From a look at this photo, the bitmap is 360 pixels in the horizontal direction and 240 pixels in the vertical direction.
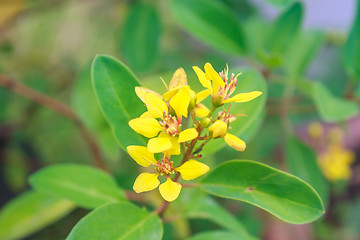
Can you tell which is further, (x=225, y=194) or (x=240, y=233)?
(x=240, y=233)

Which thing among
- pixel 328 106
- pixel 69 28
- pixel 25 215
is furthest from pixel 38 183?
pixel 69 28

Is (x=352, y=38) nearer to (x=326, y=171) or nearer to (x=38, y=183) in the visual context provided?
(x=326, y=171)

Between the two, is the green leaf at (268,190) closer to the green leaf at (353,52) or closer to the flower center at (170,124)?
the flower center at (170,124)

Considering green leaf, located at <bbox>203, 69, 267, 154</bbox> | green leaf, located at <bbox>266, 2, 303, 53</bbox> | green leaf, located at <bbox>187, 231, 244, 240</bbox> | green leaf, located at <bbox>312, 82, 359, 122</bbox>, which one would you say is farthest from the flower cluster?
green leaf, located at <bbox>266, 2, 303, 53</bbox>

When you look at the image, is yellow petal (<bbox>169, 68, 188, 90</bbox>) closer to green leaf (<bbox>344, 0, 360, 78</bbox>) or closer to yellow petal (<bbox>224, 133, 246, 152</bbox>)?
yellow petal (<bbox>224, 133, 246, 152</bbox>)

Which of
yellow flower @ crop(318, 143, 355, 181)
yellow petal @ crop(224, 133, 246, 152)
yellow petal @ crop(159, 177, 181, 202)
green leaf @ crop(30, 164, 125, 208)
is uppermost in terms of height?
yellow petal @ crop(224, 133, 246, 152)

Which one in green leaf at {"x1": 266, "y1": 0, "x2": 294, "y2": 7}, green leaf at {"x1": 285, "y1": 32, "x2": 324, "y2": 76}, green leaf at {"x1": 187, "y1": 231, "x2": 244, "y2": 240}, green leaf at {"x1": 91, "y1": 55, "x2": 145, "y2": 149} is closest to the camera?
green leaf at {"x1": 91, "y1": 55, "x2": 145, "y2": 149}

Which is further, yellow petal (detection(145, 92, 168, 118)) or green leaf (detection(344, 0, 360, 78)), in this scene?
green leaf (detection(344, 0, 360, 78))
